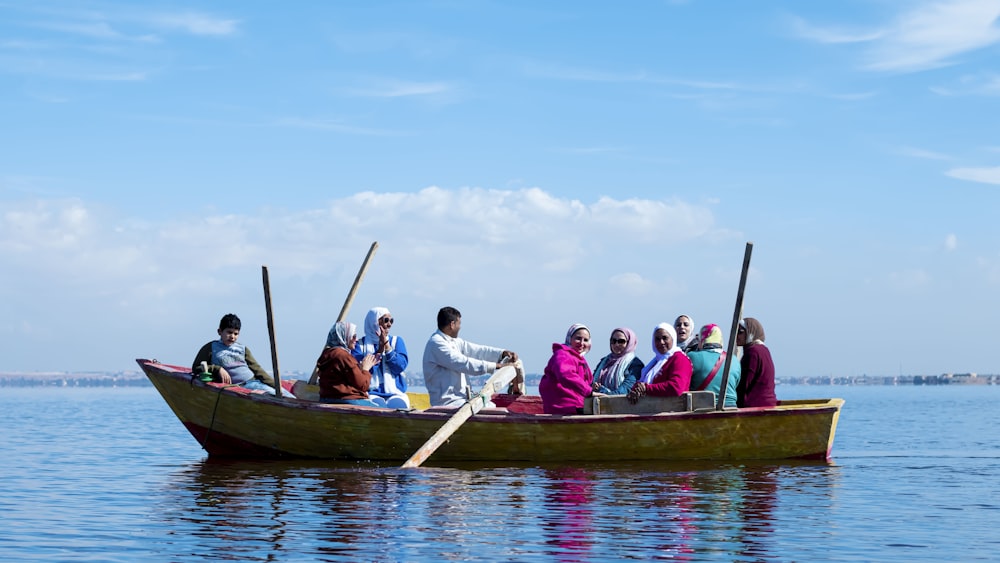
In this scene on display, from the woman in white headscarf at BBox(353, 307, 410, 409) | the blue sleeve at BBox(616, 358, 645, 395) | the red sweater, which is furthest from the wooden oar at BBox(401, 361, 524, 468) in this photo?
the red sweater

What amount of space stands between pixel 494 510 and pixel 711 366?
5.13 m

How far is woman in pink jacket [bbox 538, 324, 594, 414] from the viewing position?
15961 mm

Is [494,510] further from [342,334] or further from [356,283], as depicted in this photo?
[356,283]

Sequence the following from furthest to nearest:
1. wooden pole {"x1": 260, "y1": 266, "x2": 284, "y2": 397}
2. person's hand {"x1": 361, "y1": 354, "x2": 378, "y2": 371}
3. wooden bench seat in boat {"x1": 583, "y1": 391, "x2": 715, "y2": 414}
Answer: wooden pole {"x1": 260, "y1": 266, "x2": 284, "y2": 397} < person's hand {"x1": 361, "y1": 354, "x2": 378, "y2": 371} < wooden bench seat in boat {"x1": 583, "y1": 391, "x2": 715, "y2": 414}

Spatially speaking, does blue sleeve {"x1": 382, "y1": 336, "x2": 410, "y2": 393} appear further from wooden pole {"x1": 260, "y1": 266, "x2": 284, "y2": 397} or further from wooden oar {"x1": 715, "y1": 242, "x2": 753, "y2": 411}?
wooden oar {"x1": 715, "y1": 242, "x2": 753, "y2": 411}

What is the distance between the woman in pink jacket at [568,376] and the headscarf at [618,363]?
306 millimetres

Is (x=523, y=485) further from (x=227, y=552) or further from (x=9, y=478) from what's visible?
(x=9, y=478)

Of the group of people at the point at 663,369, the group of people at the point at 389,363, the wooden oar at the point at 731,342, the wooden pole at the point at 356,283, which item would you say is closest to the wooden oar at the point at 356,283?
the wooden pole at the point at 356,283

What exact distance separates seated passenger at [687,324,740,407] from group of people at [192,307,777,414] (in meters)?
0.01

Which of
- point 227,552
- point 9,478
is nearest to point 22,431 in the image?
point 9,478

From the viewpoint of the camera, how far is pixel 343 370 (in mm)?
16328

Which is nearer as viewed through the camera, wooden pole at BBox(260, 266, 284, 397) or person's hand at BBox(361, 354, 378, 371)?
person's hand at BBox(361, 354, 378, 371)

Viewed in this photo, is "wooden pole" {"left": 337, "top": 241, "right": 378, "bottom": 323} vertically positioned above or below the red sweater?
above

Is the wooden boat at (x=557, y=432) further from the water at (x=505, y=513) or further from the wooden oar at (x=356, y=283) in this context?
the wooden oar at (x=356, y=283)
